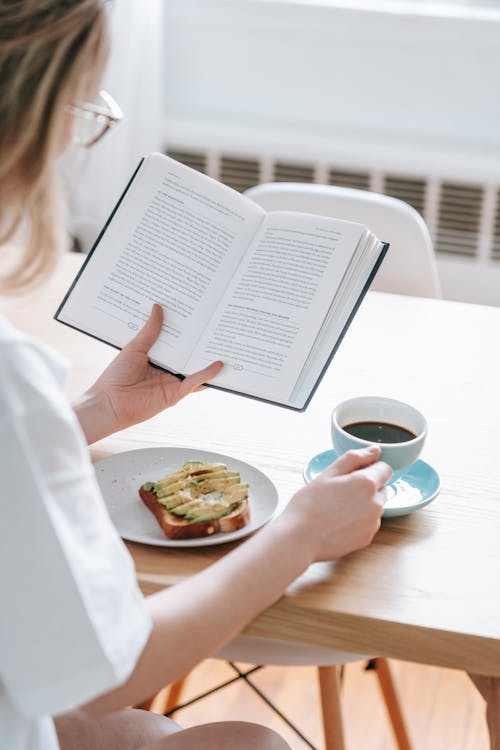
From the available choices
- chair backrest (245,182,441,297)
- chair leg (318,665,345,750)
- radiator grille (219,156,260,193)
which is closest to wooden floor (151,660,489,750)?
chair leg (318,665,345,750)

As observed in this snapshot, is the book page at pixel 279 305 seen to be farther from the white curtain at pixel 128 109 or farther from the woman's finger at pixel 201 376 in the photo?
the white curtain at pixel 128 109

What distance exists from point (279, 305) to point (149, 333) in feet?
0.48

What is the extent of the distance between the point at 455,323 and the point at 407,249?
0.31 metres

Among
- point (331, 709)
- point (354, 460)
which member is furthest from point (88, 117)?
point (331, 709)

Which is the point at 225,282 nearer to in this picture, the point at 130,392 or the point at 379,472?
the point at 130,392

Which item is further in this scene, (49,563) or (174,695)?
(174,695)

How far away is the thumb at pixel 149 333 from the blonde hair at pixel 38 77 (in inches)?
12.1

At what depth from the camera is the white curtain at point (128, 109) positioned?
2.50 metres

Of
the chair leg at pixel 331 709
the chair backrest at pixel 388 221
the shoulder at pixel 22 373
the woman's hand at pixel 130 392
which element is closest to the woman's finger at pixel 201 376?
the woman's hand at pixel 130 392

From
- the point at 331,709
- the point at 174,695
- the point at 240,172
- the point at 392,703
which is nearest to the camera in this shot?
the point at 331,709

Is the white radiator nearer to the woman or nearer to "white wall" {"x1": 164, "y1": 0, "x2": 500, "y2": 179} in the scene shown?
"white wall" {"x1": 164, "y1": 0, "x2": 500, "y2": 179}

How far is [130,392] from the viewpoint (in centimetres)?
112

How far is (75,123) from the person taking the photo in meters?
0.86

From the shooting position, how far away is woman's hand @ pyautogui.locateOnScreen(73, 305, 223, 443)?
1097mm
